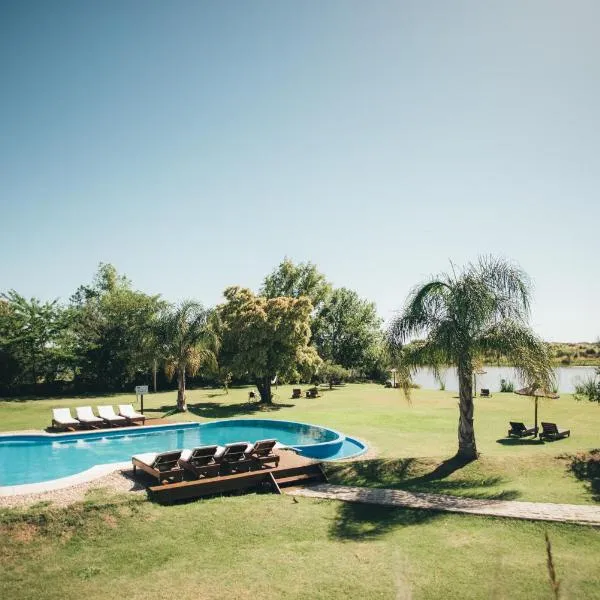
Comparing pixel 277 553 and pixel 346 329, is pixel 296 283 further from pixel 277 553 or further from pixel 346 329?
pixel 277 553

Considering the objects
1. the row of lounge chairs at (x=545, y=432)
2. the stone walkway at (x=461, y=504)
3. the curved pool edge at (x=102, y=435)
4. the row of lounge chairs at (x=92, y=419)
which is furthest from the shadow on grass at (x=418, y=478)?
the row of lounge chairs at (x=92, y=419)

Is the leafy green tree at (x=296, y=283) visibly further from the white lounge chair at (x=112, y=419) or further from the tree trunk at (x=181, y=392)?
the white lounge chair at (x=112, y=419)

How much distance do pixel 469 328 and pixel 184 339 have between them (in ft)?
57.3

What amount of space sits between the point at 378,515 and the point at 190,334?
18501 millimetres

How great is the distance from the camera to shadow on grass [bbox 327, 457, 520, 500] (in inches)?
473

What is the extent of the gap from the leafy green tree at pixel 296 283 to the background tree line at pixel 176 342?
11cm

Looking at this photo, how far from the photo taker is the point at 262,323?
29250 mm

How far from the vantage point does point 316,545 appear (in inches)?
353

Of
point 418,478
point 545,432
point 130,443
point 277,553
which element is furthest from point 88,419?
point 545,432

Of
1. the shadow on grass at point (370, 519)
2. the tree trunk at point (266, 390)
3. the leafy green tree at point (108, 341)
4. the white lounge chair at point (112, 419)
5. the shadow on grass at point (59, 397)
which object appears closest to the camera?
the shadow on grass at point (370, 519)

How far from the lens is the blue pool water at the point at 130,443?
17.1 meters

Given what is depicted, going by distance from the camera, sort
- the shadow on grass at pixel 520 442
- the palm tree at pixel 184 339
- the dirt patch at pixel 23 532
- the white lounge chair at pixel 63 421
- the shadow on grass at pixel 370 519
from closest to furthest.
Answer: the dirt patch at pixel 23 532 < the shadow on grass at pixel 370 519 < the shadow on grass at pixel 520 442 < the white lounge chair at pixel 63 421 < the palm tree at pixel 184 339

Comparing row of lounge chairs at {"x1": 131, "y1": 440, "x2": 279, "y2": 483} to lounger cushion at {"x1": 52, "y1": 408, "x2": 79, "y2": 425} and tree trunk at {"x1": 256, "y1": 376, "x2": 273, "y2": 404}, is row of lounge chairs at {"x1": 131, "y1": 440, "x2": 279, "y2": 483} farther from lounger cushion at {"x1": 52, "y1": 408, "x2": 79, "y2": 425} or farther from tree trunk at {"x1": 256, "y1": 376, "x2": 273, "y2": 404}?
tree trunk at {"x1": 256, "y1": 376, "x2": 273, "y2": 404}

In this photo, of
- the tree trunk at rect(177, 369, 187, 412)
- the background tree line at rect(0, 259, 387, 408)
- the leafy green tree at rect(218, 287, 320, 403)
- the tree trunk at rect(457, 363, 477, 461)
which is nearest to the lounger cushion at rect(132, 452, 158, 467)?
the background tree line at rect(0, 259, 387, 408)
